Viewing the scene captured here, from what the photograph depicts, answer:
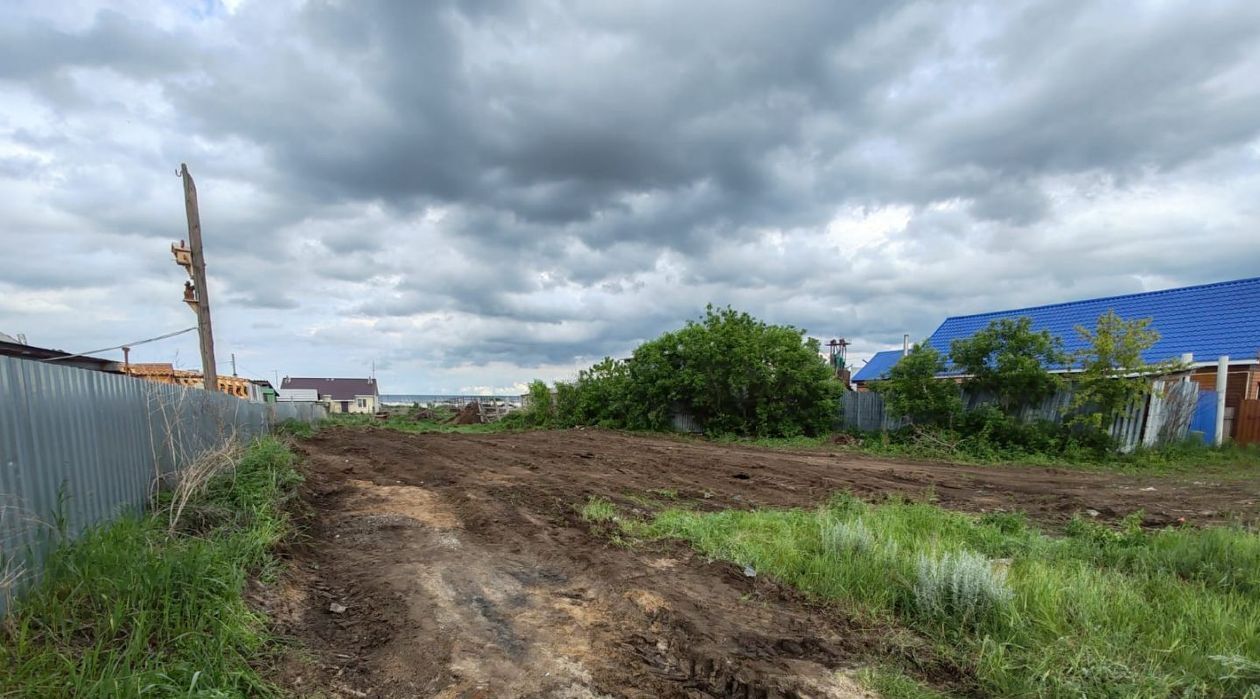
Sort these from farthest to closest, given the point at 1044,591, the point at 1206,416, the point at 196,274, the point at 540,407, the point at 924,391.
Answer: the point at 540,407 < the point at 924,391 < the point at 1206,416 < the point at 196,274 < the point at 1044,591

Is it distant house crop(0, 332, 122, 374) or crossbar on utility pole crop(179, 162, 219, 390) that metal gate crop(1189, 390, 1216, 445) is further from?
distant house crop(0, 332, 122, 374)

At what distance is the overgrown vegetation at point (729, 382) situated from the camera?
1925 cm

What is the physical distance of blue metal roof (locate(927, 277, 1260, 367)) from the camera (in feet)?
55.5

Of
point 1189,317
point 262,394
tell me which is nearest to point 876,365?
point 1189,317

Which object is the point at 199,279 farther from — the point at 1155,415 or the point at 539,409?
the point at 1155,415

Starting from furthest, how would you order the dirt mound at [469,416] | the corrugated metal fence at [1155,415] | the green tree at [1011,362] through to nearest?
the dirt mound at [469,416], the green tree at [1011,362], the corrugated metal fence at [1155,415]

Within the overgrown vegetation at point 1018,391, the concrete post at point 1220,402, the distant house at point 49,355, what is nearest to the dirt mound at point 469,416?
the distant house at point 49,355

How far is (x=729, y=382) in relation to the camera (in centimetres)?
1973

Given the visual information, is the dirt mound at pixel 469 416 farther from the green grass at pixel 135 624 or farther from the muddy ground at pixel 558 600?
the green grass at pixel 135 624

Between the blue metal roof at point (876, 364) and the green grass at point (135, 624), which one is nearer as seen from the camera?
the green grass at point (135, 624)

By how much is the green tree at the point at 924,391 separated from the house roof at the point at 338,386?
67.9 m

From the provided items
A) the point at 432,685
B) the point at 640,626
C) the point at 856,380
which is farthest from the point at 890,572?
the point at 856,380

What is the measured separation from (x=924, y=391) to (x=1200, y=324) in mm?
10509

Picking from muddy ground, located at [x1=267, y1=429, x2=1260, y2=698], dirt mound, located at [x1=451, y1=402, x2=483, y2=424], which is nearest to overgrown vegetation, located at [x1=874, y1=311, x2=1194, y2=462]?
muddy ground, located at [x1=267, y1=429, x2=1260, y2=698]
